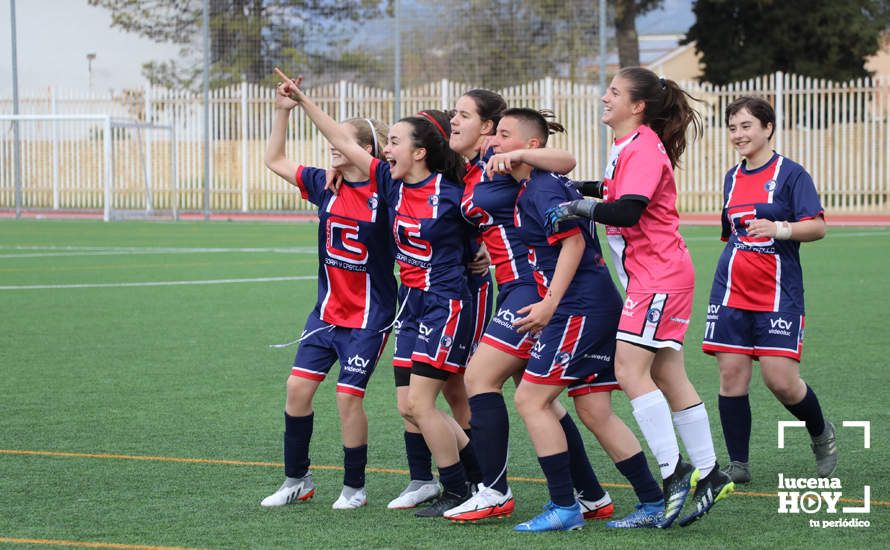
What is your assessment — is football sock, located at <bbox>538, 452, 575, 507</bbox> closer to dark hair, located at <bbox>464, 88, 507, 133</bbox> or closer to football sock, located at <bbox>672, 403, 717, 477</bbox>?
football sock, located at <bbox>672, 403, 717, 477</bbox>

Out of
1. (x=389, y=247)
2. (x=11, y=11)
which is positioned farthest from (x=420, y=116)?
(x=11, y=11)

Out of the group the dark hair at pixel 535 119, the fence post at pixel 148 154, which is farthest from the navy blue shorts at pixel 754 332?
the fence post at pixel 148 154

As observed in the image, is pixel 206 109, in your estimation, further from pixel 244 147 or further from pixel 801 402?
pixel 801 402

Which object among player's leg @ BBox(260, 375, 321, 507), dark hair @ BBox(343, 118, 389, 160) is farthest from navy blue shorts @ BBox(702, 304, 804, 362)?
player's leg @ BBox(260, 375, 321, 507)

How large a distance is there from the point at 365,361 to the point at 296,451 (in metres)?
0.49

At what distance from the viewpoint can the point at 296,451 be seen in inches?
229

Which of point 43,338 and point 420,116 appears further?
point 43,338

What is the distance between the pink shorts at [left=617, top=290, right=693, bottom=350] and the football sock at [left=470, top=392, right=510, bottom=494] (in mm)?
569

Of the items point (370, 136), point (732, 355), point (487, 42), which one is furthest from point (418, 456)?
point (487, 42)

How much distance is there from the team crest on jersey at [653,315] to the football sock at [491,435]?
673 mm

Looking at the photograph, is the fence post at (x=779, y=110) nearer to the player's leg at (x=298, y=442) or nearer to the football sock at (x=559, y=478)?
the player's leg at (x=298, y=442)

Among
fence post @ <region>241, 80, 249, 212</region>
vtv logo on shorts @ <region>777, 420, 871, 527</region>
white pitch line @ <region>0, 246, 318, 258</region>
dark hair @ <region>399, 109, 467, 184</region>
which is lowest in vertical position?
vtv logo on shorts @ <region>777, 420, 871, 527</region>

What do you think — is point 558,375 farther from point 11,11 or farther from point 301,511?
point 11,11

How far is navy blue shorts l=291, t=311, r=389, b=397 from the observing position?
582 cm
